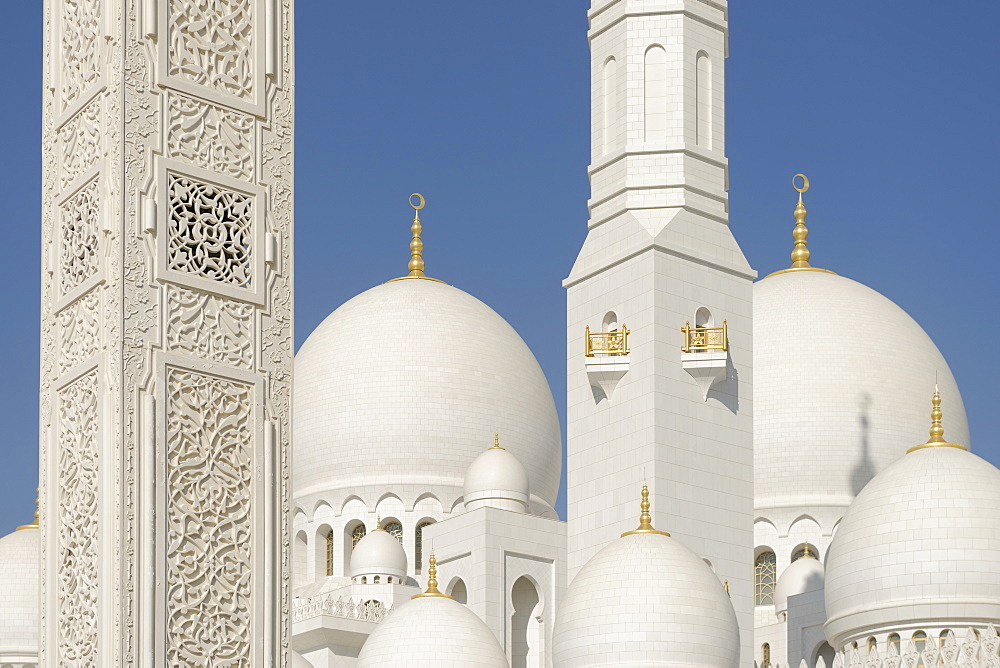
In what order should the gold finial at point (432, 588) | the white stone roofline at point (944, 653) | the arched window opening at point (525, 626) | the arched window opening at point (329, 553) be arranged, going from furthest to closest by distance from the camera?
1. the arched window opening at point (329, 553)
2. the arched window opening at point (525, 626)
3. the gold finial at point (432, 588)
4. the white stone roofline at point (944, 653)

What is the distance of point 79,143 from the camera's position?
29.4 feet

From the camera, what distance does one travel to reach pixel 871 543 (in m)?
20.0

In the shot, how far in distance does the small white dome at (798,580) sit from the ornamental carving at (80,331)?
17.1 meters

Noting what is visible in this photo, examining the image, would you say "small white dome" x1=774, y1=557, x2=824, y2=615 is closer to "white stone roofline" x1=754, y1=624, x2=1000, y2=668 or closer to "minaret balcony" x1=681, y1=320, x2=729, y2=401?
"minaret balcony" x1=681, y1=320, x2=729, y2=401

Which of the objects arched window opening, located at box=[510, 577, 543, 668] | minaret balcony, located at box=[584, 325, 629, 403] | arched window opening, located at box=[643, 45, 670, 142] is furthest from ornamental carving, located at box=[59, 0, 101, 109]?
arched window opening, located at box=[510, 577, 543, 668]

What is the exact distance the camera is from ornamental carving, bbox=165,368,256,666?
831 cm

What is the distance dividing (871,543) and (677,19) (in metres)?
6.08

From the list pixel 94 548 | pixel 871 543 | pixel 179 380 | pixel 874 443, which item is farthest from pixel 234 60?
pixel 874 443

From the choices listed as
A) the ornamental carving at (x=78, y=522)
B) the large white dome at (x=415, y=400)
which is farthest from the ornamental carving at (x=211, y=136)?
the large white dome at (x=415, y=400)

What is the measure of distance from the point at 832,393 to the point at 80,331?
2050 centimetres

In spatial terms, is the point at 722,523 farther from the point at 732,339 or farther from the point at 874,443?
the point at 874,443

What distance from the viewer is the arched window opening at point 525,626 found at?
80.7 ft

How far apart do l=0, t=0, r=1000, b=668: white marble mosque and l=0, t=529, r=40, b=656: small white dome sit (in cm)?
5

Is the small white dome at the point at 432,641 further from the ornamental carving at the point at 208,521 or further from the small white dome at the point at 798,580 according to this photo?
the ornamental carving at the point at 208,521
